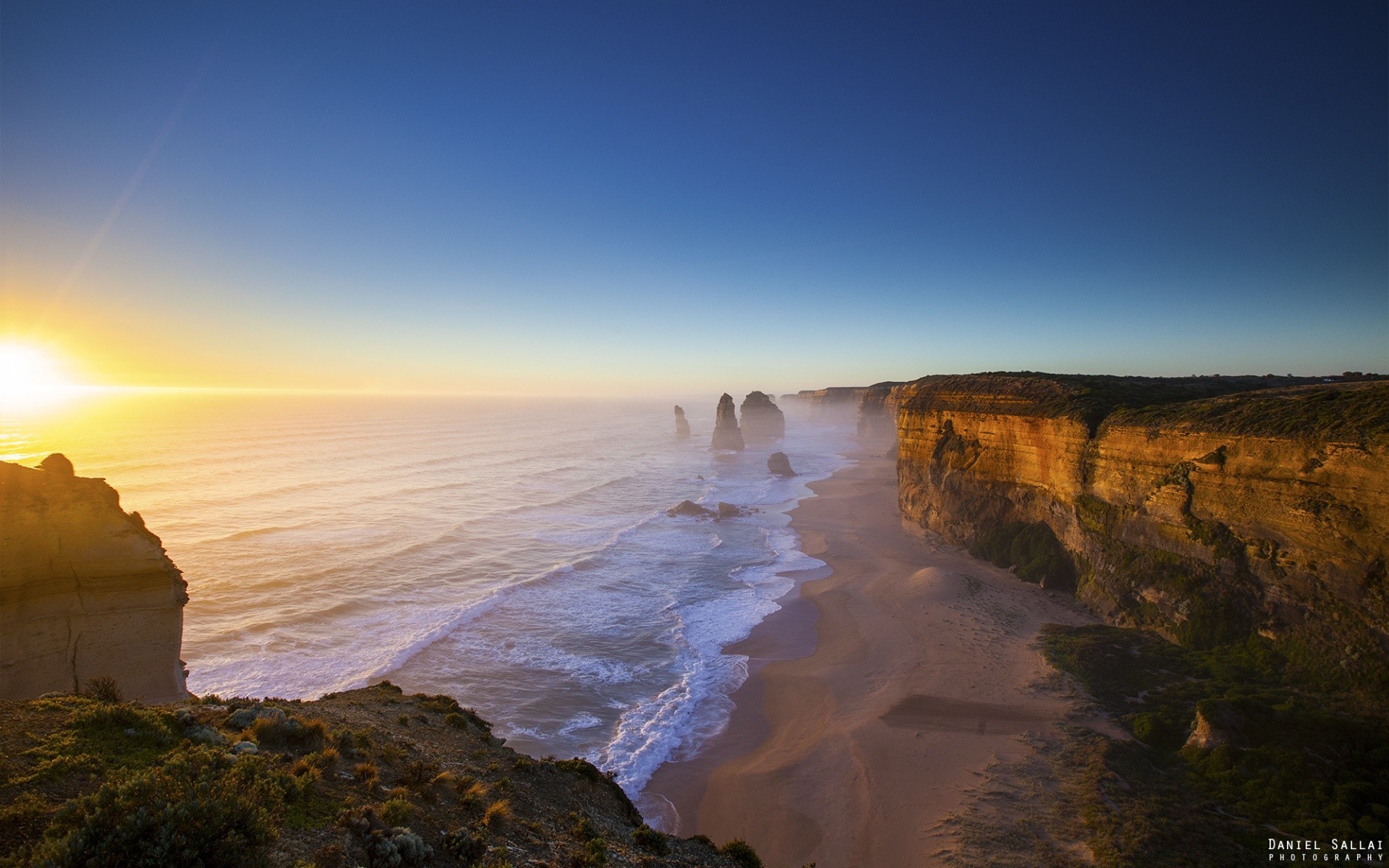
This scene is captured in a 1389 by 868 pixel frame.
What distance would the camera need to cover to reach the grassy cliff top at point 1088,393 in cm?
2105

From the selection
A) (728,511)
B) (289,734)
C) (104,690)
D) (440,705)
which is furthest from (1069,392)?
(104,690)

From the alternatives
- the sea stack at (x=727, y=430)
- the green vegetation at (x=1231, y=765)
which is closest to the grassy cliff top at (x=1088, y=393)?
the green vegetation at (x=1231, y=765)

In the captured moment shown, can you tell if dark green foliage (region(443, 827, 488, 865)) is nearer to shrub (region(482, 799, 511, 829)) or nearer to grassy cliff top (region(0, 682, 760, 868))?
grassy cliff top (region(0, 682, 760, 868))

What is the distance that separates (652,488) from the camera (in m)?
55.6

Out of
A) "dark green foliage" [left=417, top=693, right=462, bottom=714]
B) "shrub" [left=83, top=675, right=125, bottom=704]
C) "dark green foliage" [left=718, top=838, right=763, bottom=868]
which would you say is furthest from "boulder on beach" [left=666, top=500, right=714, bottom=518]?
"shrub" [left=83, top=675, right=125, bottom=704]

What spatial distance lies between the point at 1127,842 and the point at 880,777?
16.3 feet

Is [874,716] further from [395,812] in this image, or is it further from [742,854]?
[395,812]

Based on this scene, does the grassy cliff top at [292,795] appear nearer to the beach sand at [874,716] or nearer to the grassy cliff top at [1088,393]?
the beach sand at [874,716]

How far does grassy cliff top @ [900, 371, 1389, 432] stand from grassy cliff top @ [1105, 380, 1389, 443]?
0.36 feet

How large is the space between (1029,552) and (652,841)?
2450 centimetres

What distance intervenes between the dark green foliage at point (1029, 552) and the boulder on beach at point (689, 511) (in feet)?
64.0

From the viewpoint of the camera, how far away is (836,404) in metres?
133

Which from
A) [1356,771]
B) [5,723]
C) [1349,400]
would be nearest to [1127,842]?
[1356,771]

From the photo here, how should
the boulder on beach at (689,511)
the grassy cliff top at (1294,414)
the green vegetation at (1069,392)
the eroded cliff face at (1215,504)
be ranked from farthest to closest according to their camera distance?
the boulder on beach at (689,511) → the green vegetation at (1069,392) → the grassy cliff top at (1294,414) → the eroded cliff face at (1215,504)
